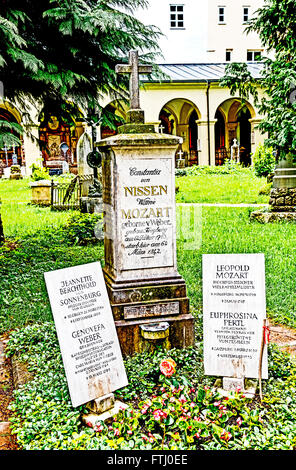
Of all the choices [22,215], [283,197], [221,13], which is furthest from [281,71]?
[221,13]

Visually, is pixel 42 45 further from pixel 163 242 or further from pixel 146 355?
pixel 146 355

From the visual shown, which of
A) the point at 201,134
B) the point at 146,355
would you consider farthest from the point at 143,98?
the point at 146,355

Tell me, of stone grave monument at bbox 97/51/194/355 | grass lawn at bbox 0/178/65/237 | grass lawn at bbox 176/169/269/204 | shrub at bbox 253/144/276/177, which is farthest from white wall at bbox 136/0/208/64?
stone grave monument at bbox 97/51/194/355

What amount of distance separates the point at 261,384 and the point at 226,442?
0.70m

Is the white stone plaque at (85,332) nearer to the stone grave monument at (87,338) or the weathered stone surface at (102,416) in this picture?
the stone grave monument at (87,338)

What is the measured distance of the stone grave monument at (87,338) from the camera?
10.1ft

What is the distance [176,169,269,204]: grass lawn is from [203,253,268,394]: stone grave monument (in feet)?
33.9

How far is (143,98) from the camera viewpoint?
24031 mm

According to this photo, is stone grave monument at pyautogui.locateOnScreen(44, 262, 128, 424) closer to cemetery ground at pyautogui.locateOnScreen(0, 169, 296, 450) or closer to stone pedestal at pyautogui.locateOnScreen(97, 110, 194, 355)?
cemetery ground at pyautogui.locateOnScreen(0, 169, 296, 450)

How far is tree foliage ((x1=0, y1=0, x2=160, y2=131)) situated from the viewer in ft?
19.6

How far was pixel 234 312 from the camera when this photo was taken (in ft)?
11.1

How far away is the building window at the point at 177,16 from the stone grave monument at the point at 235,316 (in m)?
29.2

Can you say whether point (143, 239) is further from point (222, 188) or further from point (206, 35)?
point (206, 35)

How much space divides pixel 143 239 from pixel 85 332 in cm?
114
